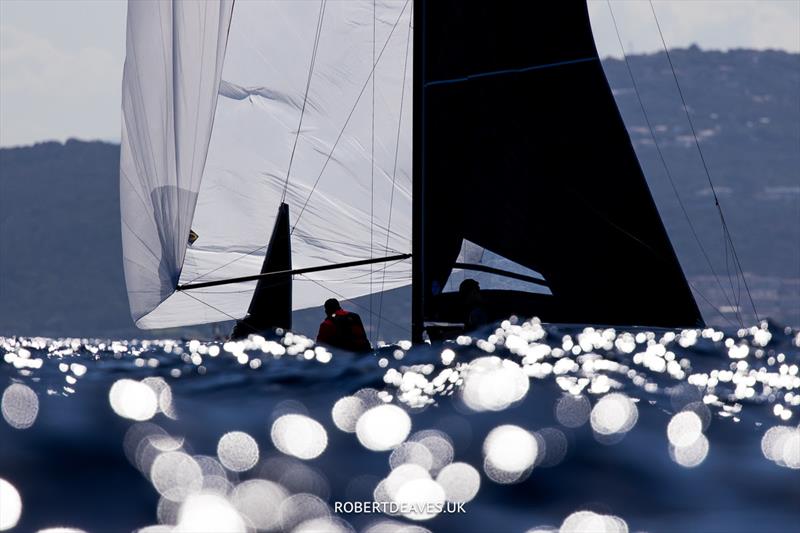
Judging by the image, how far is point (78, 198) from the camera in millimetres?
181625

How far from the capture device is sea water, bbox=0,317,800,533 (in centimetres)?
457

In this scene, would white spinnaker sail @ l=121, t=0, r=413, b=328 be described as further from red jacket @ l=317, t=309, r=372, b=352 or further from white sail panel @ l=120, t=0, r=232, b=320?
red jacket @ l=317, t=309, r=372, b=352

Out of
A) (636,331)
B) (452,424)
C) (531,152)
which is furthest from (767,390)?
(636,331)

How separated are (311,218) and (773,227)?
185914mm

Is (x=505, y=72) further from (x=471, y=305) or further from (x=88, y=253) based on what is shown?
(x=88, y=253)

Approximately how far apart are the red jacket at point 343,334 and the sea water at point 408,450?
2150 millimetres

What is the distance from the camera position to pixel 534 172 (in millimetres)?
12562

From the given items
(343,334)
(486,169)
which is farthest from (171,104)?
(486,169)

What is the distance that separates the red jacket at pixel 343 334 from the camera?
1155 cm

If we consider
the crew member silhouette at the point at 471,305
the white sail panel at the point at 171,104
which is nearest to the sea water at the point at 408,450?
the crew member silhouette at the point at 471,305

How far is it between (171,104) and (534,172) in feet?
12.3

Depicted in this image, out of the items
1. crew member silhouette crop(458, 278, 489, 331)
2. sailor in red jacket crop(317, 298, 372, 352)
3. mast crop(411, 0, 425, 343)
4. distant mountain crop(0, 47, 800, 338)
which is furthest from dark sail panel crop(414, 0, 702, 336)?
distant mountain crop(0, 47, 800, 338)

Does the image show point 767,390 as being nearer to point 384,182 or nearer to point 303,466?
point 303,466

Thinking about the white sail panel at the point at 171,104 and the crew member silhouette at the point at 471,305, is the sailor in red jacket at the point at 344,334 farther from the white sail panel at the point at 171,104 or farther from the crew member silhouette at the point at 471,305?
the white sail panel at the point at 171,104
